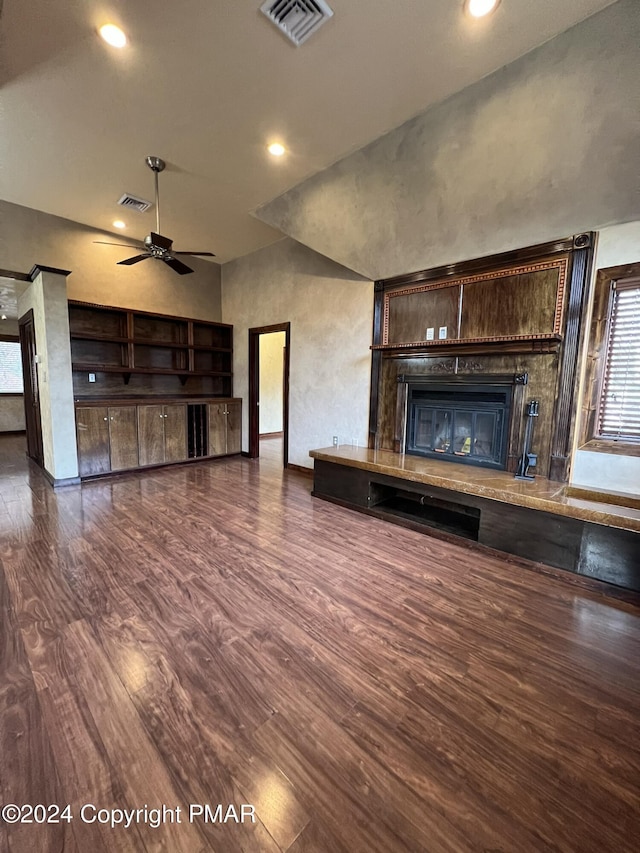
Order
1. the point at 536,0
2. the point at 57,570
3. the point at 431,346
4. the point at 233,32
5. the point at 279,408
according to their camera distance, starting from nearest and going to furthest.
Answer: the point at 536,0, the point at 233,32, the point at 57,570, the point at 431,346, the point at 279,408

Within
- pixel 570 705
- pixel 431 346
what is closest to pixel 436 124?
pixel 431 346

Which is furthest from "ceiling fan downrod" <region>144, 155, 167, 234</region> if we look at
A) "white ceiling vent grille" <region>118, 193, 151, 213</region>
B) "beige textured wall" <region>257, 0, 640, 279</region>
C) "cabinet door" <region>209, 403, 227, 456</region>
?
"cabinet door" <region>209, 403, 227, 456</region>

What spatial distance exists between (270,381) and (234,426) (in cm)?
243

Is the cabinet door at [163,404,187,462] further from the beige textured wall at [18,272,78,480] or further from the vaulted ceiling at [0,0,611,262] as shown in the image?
the vaulted ceiling at [0,0,611,262]

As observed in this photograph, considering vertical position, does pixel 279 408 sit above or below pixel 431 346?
below

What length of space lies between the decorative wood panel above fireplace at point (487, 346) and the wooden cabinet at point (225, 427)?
2.85 m

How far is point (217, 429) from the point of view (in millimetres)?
5941

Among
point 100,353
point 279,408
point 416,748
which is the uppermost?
point 100,353

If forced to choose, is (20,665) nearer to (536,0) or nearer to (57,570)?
(57,570)

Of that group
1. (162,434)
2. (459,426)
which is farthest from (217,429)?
(459,426)

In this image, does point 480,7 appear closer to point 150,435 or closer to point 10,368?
point 150,435

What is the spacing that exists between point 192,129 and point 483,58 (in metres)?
2.17

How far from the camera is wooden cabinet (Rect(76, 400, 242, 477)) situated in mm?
4617

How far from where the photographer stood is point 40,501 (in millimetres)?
3811
